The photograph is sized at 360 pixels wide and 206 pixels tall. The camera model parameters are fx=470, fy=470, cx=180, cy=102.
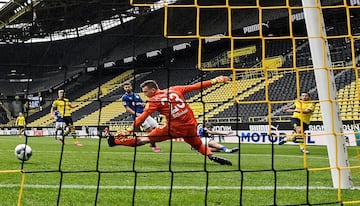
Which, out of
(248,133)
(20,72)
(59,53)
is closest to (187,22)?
(248,133)

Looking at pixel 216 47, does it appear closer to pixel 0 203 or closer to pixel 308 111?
pixel 308 111

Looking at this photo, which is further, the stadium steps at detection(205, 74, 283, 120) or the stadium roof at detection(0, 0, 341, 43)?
the stadium steps at detection(205, 74, 283, 120)

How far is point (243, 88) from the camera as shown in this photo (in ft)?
57.4

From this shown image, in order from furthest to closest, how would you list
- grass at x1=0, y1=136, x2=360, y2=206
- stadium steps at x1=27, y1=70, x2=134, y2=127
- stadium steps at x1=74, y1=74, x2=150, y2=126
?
stadium steps at x1=74, y1=74, x2=150, y2=126
stadium steps at x1=27, y1=70, x2=134, y2=127
grass at x1=0, y1=136, x2=360, y2=206

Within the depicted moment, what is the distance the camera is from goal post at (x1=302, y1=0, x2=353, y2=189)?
4.39 meters

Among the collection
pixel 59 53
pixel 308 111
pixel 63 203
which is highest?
pixel 59 53

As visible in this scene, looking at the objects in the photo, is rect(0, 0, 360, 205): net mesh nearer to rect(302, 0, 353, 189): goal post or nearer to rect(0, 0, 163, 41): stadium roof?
rect(302, 0, 353, 189): goal post

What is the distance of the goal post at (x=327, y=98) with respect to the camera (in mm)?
4391

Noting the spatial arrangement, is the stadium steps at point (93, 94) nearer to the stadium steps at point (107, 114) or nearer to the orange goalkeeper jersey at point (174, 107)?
the stadium steps at point (107, 114)

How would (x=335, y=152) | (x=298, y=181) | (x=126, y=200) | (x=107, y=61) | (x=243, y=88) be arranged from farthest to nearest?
(x=243, y=88)
(x=107, y=61)
(x=298, y=181)
(x=335, y=152)
(x=126, y=200)

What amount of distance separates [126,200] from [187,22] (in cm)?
1288

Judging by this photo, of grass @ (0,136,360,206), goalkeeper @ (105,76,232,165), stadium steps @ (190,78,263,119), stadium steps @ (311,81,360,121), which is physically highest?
stadium steps @ (190,78,263,119)

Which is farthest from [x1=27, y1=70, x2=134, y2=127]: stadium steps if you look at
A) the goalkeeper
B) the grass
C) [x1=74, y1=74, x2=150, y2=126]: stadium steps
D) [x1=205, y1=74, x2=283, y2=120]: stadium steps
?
the grass

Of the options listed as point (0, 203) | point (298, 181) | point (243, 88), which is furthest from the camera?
point (243, 88)
